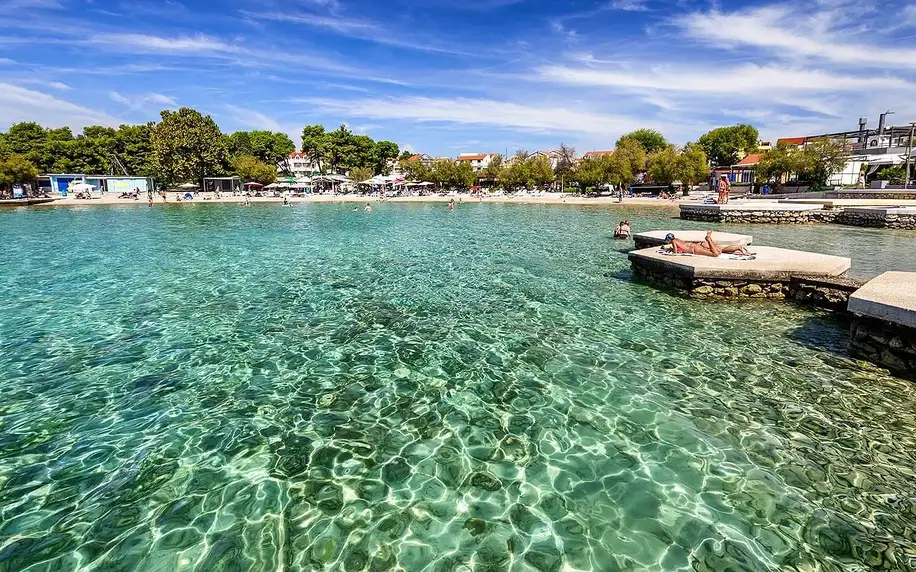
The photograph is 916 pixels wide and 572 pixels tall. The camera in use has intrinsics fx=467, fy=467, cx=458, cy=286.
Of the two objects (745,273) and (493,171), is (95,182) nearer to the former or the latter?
(493,171)

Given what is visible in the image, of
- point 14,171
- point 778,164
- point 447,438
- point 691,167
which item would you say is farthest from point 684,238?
point 14,171

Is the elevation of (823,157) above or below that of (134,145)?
below

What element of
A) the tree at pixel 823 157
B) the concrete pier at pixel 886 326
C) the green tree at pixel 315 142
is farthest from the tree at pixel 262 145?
the concrete pier at pixel 886 326

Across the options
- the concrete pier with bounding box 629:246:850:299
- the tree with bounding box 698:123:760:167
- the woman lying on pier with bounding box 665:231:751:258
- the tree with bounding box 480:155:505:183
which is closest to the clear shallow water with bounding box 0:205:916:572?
the concrete pier with bounding box 629:246:850:299

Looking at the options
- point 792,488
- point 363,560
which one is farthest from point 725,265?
point 363,560

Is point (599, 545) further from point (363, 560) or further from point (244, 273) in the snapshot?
point (244, 273)

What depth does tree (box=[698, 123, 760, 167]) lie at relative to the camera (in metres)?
102

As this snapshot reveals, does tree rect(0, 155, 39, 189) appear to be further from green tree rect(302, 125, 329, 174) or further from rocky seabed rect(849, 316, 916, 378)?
rocky seabed rect(849, 316, 916, 378)

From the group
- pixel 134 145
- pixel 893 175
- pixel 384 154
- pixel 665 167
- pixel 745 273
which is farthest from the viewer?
pixel 384 154

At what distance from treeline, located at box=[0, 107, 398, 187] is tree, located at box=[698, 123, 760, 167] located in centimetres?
7576

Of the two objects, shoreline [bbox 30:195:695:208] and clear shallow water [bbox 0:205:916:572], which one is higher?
shoreline [bbox 30:195:695:208]

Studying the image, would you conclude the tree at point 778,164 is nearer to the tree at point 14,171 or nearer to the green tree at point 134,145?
the tree at point 14,171

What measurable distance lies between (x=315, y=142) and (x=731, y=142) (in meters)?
92.4

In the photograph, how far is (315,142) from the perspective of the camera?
106 m
